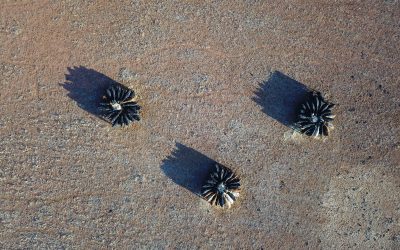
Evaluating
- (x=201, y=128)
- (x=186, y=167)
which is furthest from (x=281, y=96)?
(x=186, y=167)

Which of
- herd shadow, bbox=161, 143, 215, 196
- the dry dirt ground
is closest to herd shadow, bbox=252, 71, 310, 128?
the dry dirt ground

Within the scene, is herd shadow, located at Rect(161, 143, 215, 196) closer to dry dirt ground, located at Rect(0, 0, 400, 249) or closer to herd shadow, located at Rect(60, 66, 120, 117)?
dry dirt ground, located at Rect(0, 0, 400, 249)

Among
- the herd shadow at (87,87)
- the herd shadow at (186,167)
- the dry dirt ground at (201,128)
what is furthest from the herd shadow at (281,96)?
the herd shadow at (87,87)

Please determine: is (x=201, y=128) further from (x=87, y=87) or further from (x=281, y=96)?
(x=87, y=87)

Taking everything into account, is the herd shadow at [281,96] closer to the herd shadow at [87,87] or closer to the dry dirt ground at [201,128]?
the dry dirt ground at [201,128]

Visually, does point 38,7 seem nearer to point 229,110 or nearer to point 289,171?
point 229,110

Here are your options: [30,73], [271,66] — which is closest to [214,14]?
[271,66]
